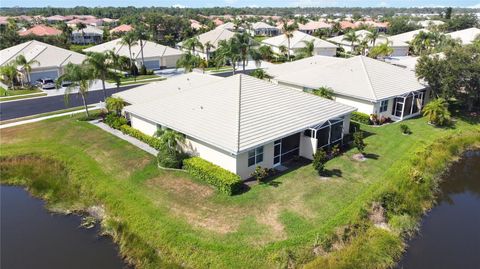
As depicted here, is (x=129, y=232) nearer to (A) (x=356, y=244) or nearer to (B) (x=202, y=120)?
(B) (x=202, y=120)

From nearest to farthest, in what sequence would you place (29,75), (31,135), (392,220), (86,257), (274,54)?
(86,257) < (392,220) < (31,135) < (29,75) < (274,54)

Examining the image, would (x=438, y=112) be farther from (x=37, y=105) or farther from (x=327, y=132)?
(x=37, y=105)

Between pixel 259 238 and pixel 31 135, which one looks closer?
pixel 259 238

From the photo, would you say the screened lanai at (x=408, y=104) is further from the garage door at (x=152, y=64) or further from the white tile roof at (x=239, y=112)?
the garage door at (x=152, y=64)

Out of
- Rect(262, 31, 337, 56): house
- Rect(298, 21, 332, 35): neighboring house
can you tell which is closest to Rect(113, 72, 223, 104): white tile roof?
Rect(262, 31, 337, 56): house

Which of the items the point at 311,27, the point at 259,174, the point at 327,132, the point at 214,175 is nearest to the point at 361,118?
the point at 327,132

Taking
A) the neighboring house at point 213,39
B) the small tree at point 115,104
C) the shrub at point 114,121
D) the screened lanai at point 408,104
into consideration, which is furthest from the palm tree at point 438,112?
the neighboring house at point 213,39

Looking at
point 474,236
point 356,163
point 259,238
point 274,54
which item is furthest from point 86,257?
point 274,54
